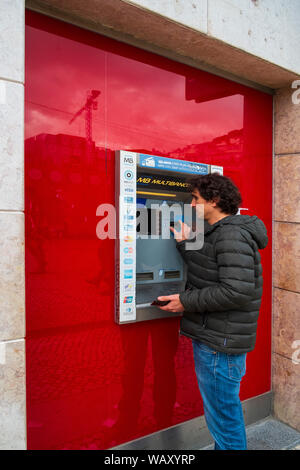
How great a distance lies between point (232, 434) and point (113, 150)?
1.91 metres

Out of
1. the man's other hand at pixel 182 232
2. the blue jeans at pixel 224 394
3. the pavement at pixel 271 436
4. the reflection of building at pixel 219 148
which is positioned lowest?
the pavement at pixel 271 436

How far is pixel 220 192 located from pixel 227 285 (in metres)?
0.57

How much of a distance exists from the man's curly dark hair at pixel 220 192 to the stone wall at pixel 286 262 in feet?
4.44

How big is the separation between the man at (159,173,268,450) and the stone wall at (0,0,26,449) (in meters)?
0.97

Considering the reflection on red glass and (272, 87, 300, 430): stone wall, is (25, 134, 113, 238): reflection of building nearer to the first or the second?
the reflection on red glass

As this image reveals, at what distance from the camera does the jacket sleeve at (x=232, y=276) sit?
203 cm

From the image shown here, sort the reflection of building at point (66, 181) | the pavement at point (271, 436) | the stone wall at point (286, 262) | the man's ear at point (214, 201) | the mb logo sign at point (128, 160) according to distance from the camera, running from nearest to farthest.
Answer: the reflection of building at point (66, 181), the man's ear at point (214, 201), the mb logo sign at point (128, 160), the pavement at point (271, 436), the stone wall at point (286, 262)

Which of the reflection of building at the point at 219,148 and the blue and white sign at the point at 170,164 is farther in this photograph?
the reflection of building at the point at 219,148

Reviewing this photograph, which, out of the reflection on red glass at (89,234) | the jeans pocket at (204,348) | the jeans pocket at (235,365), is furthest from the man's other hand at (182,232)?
the jeans pocket at (235,365)

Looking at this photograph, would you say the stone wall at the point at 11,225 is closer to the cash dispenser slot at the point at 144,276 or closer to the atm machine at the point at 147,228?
the atm machine at the point at 147,228

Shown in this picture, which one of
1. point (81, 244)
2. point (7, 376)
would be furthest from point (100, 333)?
point (7, 376)

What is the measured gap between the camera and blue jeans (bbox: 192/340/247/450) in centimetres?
218
